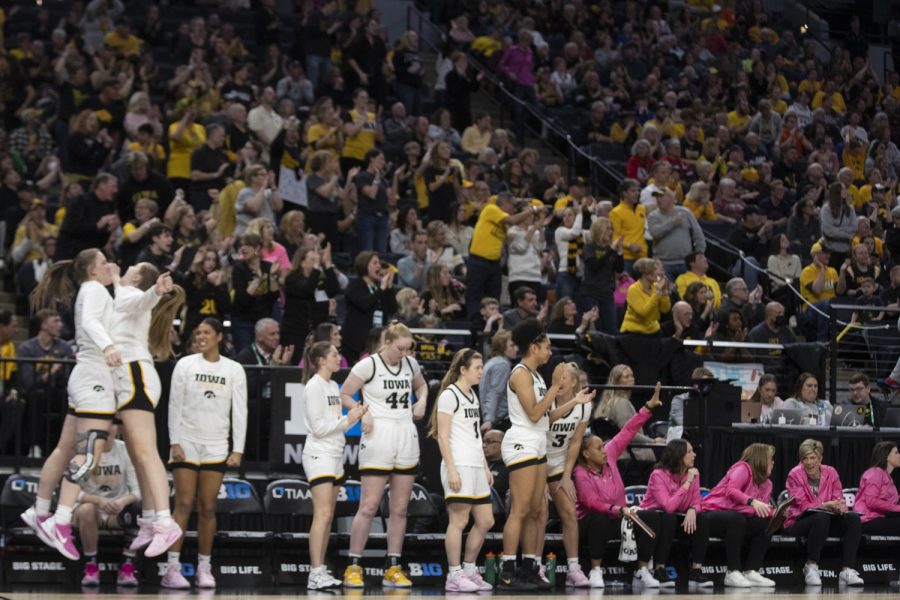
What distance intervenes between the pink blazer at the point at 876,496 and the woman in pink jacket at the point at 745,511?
97cm

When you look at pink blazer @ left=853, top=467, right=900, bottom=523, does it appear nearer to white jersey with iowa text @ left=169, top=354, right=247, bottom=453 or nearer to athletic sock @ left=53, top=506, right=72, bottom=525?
white jersey with iowa text @ left=169, top=354, right=247, bottom=453

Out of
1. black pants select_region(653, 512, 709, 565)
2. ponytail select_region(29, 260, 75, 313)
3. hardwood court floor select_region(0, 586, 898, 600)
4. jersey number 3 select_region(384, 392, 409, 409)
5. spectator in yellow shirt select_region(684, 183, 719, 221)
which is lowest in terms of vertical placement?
hardwood court floor select_region(0, 586, 898, 600)

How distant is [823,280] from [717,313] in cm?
247

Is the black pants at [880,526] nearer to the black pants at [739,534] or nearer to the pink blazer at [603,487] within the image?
the black pants at [739,534]

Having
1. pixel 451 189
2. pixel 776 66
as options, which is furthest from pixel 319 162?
pixel 776 66

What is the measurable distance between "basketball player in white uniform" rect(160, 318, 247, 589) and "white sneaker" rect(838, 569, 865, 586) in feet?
16.9

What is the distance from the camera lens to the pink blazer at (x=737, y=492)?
12.4 meters

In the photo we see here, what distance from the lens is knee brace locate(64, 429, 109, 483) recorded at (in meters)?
10.1

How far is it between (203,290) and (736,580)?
5.23 metres

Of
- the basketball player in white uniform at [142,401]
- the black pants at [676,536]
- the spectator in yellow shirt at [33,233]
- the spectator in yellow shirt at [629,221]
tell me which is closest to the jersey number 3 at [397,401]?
the basketball player in white uniform at [142,401]

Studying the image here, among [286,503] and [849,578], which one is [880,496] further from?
[286,503]

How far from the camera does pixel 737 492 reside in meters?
12.5

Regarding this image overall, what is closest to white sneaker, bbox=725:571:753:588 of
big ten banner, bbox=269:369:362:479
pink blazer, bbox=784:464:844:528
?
pink blazer, bbox=784:464:844:528

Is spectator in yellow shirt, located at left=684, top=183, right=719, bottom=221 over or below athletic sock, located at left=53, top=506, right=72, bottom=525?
over
